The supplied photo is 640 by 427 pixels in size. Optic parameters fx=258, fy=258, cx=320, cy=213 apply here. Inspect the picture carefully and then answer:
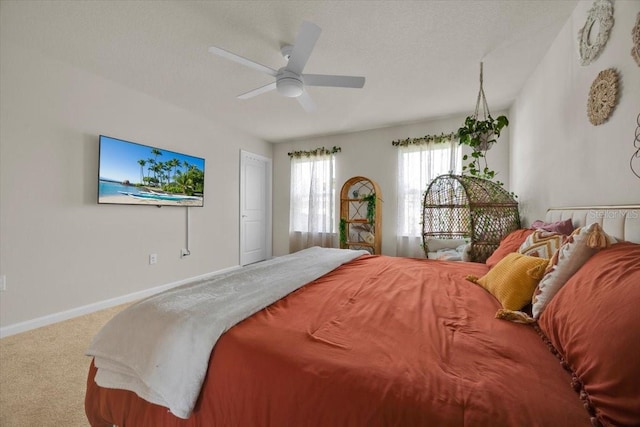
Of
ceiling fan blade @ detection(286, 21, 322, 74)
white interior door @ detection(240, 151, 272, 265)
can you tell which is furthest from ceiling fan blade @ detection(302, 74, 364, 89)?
white interior door @ detection(240, 151, 272, 265)

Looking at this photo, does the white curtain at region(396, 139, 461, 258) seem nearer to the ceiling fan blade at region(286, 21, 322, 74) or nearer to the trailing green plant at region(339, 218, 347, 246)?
→ the trailing green plant at region(339, 218, 347, 246)

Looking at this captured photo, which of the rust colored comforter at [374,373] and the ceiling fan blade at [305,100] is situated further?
the ceiling fan blade at [305,100]

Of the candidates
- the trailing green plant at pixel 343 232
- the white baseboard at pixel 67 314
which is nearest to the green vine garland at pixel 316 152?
the trailing green plant at pixel 343 232

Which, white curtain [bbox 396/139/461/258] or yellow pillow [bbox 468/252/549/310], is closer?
yellow pillow [bbox 468/252/549/310]

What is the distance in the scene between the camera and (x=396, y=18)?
6.30 feet

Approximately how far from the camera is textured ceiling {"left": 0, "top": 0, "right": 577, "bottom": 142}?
1.84 metres

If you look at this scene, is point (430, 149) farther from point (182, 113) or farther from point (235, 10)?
point (182, 113)

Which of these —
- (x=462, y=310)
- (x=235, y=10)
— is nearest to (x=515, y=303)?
(x=462, y=310)

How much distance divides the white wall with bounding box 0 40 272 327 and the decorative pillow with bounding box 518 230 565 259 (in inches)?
149

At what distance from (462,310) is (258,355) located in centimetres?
90

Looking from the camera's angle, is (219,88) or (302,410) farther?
(219,88)

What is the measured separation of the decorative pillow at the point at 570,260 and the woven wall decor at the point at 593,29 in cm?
127

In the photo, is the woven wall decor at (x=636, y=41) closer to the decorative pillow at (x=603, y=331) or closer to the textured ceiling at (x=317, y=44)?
the textured ceiling at (x=317, y=44)

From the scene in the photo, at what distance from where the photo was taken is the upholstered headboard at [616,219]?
117 cm
